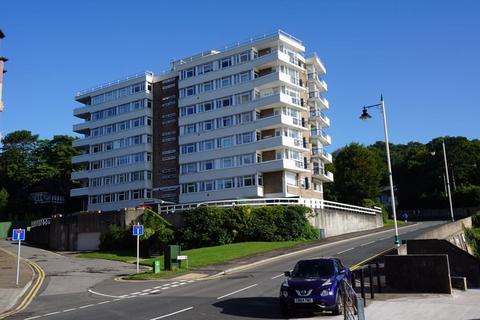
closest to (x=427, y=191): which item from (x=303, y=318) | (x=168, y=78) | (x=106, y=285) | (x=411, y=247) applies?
(x=168, y=78)

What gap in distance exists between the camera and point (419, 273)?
20.0m

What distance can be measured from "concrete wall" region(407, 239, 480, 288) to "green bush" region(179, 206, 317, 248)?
771 inches

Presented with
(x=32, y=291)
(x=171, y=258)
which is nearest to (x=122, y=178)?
(x=171, y=258)

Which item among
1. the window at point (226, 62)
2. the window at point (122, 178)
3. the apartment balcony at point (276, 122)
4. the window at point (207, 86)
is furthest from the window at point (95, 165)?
the apartment balcony at point (276, 122)

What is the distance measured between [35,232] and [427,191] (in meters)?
74.6

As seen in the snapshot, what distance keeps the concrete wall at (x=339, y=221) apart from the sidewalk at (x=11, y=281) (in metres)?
26.6

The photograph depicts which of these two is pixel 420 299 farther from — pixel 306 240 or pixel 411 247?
pixel 306 240

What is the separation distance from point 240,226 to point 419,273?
27908mm

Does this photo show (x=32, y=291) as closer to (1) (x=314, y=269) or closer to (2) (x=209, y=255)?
(2) (x=209, y=255)

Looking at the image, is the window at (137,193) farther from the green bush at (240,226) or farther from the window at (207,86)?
the green bush at (240,226)

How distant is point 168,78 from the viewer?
2958 inches

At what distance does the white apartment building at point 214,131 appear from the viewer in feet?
205

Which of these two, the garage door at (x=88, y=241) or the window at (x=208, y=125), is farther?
the window at (x=208, y=125)

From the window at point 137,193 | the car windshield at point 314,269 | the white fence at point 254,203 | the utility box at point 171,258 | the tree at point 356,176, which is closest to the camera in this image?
the car windshield at point 314,269
